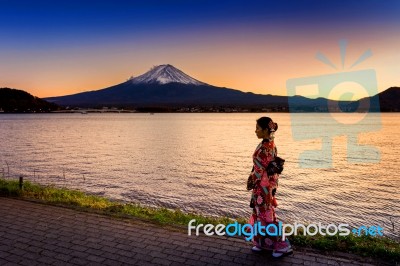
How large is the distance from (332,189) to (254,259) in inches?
490

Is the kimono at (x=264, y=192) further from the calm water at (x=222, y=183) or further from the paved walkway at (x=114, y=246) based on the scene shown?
the calm water at (x=222, y=183)

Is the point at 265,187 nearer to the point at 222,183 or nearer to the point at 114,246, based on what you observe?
the point at 114,246

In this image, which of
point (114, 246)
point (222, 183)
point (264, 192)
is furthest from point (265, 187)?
point (222, 183)

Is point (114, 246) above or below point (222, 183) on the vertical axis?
above

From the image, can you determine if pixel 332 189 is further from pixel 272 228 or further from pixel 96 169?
pixel 96 169

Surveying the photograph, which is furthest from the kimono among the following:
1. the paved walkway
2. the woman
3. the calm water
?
the calm water

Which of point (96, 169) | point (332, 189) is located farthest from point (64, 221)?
point (96, 169)

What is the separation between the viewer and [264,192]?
5508mm

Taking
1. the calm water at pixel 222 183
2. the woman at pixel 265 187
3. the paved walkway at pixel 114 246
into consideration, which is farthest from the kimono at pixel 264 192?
the calm water at pixel 222 183

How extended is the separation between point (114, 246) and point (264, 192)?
2.68 m

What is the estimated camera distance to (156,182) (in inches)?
704

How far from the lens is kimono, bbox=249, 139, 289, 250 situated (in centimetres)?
543

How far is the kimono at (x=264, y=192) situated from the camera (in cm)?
543

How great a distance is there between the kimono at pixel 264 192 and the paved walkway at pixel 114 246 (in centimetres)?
23
